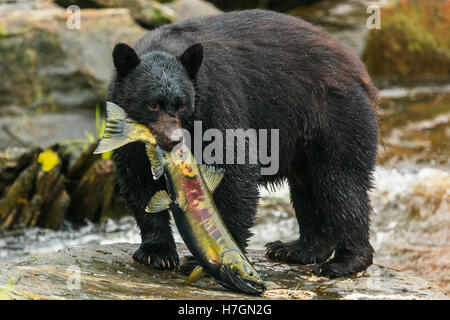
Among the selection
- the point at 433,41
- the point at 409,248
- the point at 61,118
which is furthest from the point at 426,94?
the point at 61,118

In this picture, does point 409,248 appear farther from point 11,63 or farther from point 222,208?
point 11,63

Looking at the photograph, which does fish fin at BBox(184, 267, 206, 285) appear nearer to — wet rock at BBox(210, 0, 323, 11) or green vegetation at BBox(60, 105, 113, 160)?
green vegetation at BBox(60, 105, 113, 160)

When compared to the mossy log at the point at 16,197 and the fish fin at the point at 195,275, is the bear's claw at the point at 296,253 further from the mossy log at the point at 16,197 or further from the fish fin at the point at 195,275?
the mossy log at the point at 16,197

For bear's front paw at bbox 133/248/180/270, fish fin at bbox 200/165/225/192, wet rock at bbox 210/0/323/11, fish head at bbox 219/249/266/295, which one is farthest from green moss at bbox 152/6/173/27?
fish head at bbox 219/249/266/295

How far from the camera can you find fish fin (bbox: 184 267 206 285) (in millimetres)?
5586

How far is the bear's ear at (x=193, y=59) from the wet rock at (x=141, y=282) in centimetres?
169

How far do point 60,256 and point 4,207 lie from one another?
4419mm

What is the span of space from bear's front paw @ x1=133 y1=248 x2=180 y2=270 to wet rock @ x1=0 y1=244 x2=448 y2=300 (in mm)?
66

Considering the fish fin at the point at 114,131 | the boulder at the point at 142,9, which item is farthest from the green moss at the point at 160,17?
the fish fin at the point at 114,131

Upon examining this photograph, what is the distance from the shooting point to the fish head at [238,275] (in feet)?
17.6

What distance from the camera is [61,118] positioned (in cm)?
1205

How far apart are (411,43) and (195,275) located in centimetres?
1387

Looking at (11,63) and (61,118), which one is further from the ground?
(11,63)

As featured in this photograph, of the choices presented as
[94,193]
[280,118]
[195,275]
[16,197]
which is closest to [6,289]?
[195,275]
